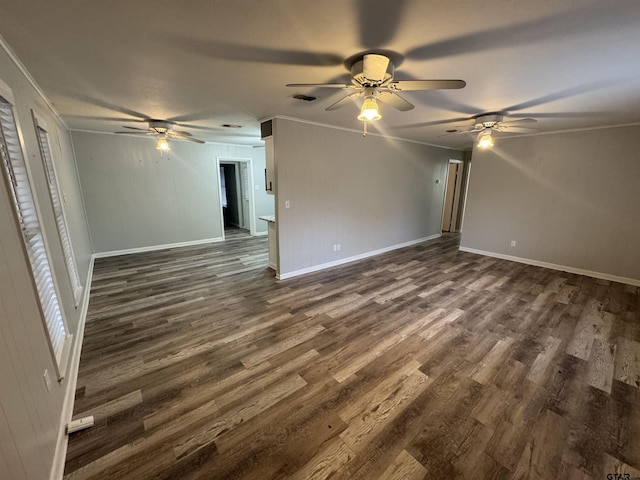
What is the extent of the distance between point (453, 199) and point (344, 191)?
4.80 meters

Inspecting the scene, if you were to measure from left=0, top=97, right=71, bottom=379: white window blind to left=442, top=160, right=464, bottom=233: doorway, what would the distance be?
810 centimetres

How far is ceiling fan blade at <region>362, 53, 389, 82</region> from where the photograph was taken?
1.66 meters

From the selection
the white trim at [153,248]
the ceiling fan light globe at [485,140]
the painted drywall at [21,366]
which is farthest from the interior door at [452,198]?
the painted drywall at [21,366]

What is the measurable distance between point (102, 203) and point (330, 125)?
4.65 metres

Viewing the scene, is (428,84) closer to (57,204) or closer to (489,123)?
(489,123)

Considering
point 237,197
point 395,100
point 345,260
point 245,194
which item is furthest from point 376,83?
point 237,197

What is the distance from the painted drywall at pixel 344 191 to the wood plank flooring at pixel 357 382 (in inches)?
38.2

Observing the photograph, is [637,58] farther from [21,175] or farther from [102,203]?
[102,203]

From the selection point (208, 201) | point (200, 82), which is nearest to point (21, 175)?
point (200, 82)

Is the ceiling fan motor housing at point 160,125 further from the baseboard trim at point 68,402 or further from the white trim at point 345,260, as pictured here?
the white trim at point 345,260

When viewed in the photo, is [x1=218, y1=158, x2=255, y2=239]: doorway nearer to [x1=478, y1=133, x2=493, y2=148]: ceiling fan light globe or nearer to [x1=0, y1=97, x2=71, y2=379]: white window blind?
[x1=0, y1=97, x2=71, y2=379]: white window blind

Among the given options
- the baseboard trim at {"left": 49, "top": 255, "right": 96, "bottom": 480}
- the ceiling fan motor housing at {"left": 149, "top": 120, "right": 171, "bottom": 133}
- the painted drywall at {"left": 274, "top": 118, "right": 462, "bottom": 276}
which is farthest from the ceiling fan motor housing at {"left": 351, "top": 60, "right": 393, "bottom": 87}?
the ceiling fan motor housing at {"left": 149, "top": 120, "right": 171, "bottom": 133}

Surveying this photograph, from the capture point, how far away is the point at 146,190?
5.43 metres

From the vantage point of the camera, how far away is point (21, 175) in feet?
5.44
